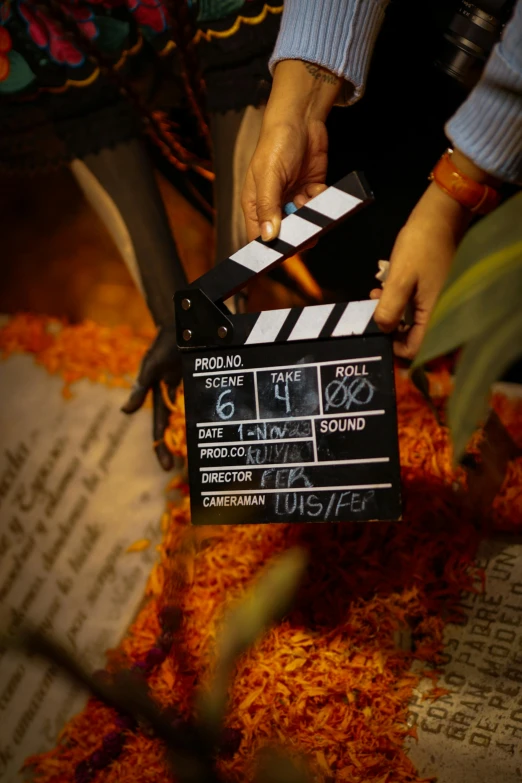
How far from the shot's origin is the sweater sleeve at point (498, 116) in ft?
2.90

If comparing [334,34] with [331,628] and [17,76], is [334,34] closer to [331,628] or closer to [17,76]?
[17,76]

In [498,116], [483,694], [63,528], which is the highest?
[498,116]

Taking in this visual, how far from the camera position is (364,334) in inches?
41.2

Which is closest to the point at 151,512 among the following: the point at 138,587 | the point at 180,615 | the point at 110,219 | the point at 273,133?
the point at 138,587

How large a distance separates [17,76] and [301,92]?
860 millimetres

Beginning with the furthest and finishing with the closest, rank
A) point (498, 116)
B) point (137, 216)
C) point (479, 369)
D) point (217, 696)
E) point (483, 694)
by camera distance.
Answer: point (137, 216) → point (217, 696) → point (483, 694) → point (498, 116) → point (479, 369)

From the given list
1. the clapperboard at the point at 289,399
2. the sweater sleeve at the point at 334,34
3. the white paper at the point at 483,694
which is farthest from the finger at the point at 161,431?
the sweater sleeve at the point at 334,34

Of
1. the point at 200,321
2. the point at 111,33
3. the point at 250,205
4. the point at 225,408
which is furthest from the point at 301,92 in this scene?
the point at 111,33

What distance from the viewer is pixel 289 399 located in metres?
1.10

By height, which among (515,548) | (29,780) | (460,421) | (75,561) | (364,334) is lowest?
Answer: (29,780)

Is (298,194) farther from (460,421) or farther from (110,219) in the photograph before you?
(110,219)

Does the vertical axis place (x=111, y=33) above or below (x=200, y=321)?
above

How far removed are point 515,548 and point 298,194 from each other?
849mm

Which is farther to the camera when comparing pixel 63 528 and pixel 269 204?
pixel 63 528
